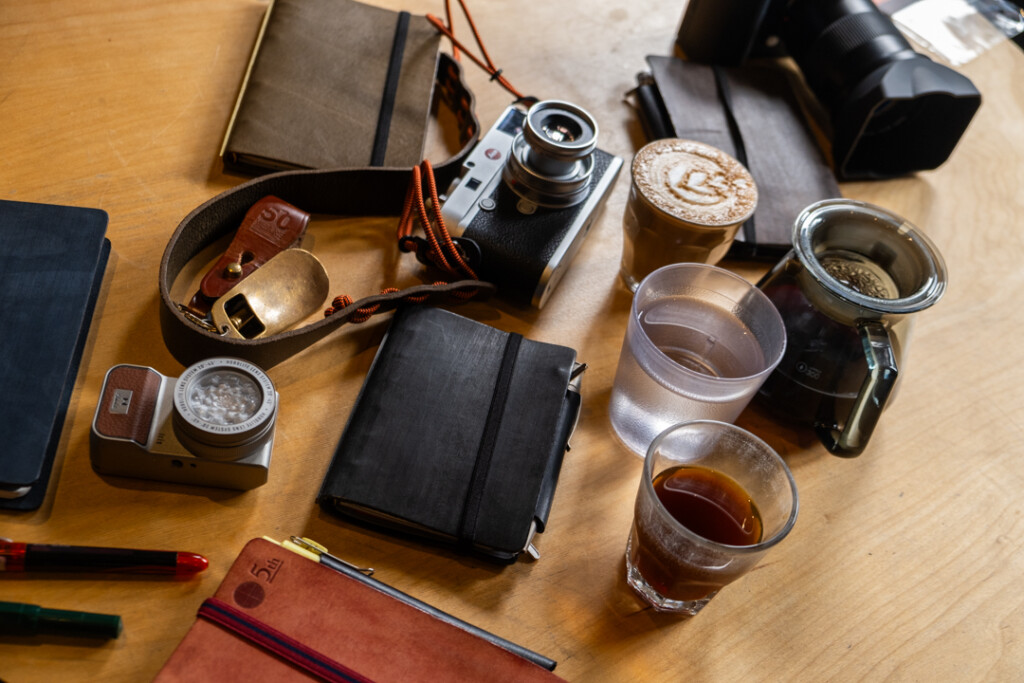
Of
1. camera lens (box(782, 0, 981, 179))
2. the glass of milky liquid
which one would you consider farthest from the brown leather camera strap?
camera lens (box(782, 0, 981, 179))

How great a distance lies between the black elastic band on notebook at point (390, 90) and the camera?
0.94 metres

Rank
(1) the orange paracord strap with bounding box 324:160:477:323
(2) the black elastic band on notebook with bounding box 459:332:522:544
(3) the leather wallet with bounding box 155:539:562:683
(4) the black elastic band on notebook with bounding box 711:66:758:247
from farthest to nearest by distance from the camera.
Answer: (4) the black elastic band on notebook with bounding box 711:66:758:247 < (1) the orange paracord strap with bounding box 324:160:477:323 < (2) the black elastic band on notebook with bounding box 459:332:522:544 < (3) the leather wallet with bounding box 155:539:562:683

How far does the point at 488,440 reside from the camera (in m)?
0.74

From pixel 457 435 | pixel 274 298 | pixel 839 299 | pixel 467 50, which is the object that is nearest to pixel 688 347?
pixel 839 299

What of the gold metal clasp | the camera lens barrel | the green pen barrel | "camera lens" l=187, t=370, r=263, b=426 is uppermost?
the camera lens barrel

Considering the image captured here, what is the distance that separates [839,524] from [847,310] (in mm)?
198

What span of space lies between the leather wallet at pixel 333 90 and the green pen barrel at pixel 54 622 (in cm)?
48

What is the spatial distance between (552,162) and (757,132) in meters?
0.36

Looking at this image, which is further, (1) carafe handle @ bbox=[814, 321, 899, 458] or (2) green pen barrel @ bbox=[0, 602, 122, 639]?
(1) carafe handle @ bbox=[814, 321, 899, 458]

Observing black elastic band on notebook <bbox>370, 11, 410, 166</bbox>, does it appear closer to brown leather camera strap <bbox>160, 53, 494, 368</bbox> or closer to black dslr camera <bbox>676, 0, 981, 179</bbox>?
brown leather camera strap <bbox>160, 53, 494, 368</bbox>

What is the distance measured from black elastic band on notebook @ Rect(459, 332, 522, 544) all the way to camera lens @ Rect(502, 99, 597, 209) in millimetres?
163

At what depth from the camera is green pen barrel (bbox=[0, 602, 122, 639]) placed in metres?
0.60

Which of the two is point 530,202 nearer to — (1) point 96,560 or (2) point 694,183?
(2) point 694,183

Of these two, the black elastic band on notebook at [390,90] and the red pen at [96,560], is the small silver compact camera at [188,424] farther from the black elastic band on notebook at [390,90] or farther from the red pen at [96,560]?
the black elastic band on notebook at [390,90]
